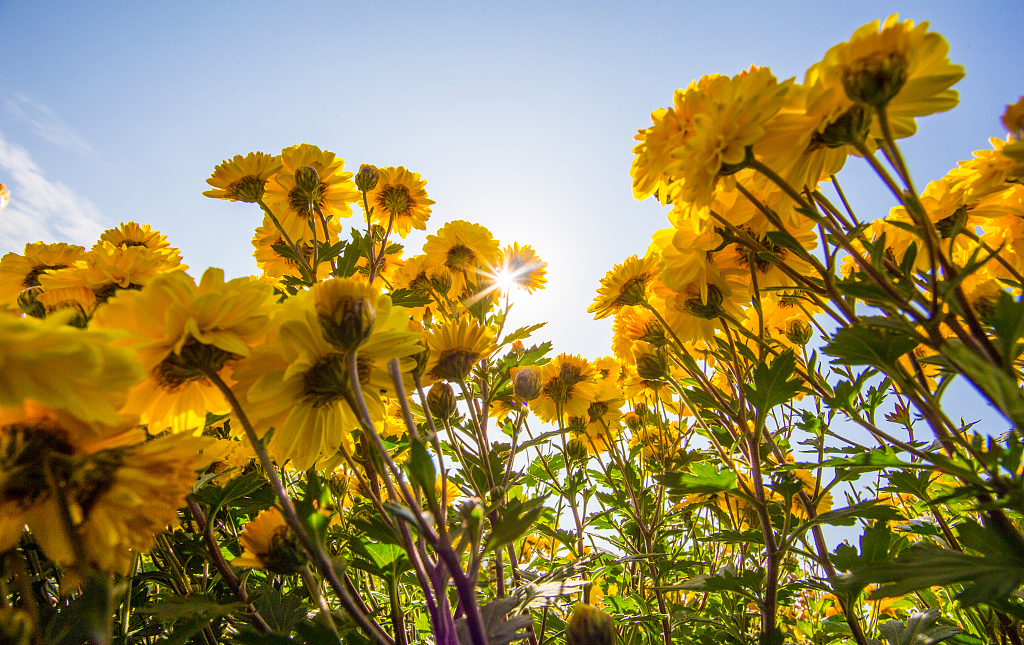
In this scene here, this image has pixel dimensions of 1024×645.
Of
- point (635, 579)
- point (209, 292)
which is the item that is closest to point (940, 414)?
point (209, 292)

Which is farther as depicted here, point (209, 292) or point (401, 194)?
point (401, 194)

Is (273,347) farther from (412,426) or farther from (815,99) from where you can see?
(815,99)

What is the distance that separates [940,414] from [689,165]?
22.2 inches

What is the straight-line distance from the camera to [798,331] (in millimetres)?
1726

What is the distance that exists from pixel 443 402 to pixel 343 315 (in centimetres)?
57

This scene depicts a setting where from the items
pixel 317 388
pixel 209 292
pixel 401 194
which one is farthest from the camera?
pixel 401 194

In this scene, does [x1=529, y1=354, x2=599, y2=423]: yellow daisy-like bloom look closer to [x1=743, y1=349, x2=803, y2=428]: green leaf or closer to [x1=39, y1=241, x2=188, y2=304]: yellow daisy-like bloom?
[x1=743, y1=349, x2=803, y2=428]: green leaf

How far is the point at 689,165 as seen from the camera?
77 cm

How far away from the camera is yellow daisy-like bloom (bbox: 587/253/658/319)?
1.63 meters

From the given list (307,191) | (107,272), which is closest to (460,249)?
(307,191)

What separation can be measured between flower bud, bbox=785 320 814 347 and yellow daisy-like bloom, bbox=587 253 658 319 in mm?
563

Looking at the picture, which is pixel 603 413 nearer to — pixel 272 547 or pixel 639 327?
pixel 639 327

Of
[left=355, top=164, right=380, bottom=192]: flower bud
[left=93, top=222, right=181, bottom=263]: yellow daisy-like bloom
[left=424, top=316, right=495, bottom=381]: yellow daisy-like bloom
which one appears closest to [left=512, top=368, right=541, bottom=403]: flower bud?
[left=424, top=316, right=495, bottom=381]: yellow daisy-like bloom

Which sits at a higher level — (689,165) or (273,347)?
(689,165)
